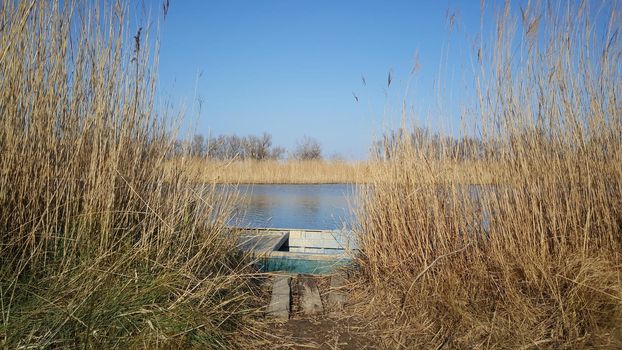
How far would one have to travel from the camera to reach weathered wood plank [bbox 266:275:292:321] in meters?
2.38

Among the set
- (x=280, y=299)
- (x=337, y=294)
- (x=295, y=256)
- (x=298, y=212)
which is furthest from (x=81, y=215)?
(x=298, y=212)

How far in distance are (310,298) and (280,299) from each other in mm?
238

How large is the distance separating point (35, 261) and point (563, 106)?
115 inches

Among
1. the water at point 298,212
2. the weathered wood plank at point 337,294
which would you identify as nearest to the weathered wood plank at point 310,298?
the weathered wood plank at point 337,294

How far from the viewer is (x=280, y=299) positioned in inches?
100

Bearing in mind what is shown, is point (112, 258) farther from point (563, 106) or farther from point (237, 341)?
point (563, 106)

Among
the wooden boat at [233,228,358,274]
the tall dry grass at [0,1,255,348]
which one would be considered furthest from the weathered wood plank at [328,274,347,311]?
the tall dry grass at [0,1,255,348]

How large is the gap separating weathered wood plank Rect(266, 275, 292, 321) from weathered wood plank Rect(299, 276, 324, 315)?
0.37ft

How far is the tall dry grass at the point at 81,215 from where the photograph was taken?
155cm

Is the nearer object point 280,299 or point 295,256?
Answer: point 280,299

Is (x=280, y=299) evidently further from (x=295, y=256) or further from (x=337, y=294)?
(x=295, y=256)

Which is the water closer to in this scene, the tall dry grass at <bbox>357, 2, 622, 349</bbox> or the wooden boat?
the wooden boat

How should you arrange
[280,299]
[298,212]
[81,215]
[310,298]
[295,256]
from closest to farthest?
[81,215] < [280,299] < [310,298] < [295,256] < [298,212]

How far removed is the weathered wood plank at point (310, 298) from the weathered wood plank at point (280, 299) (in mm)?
111
